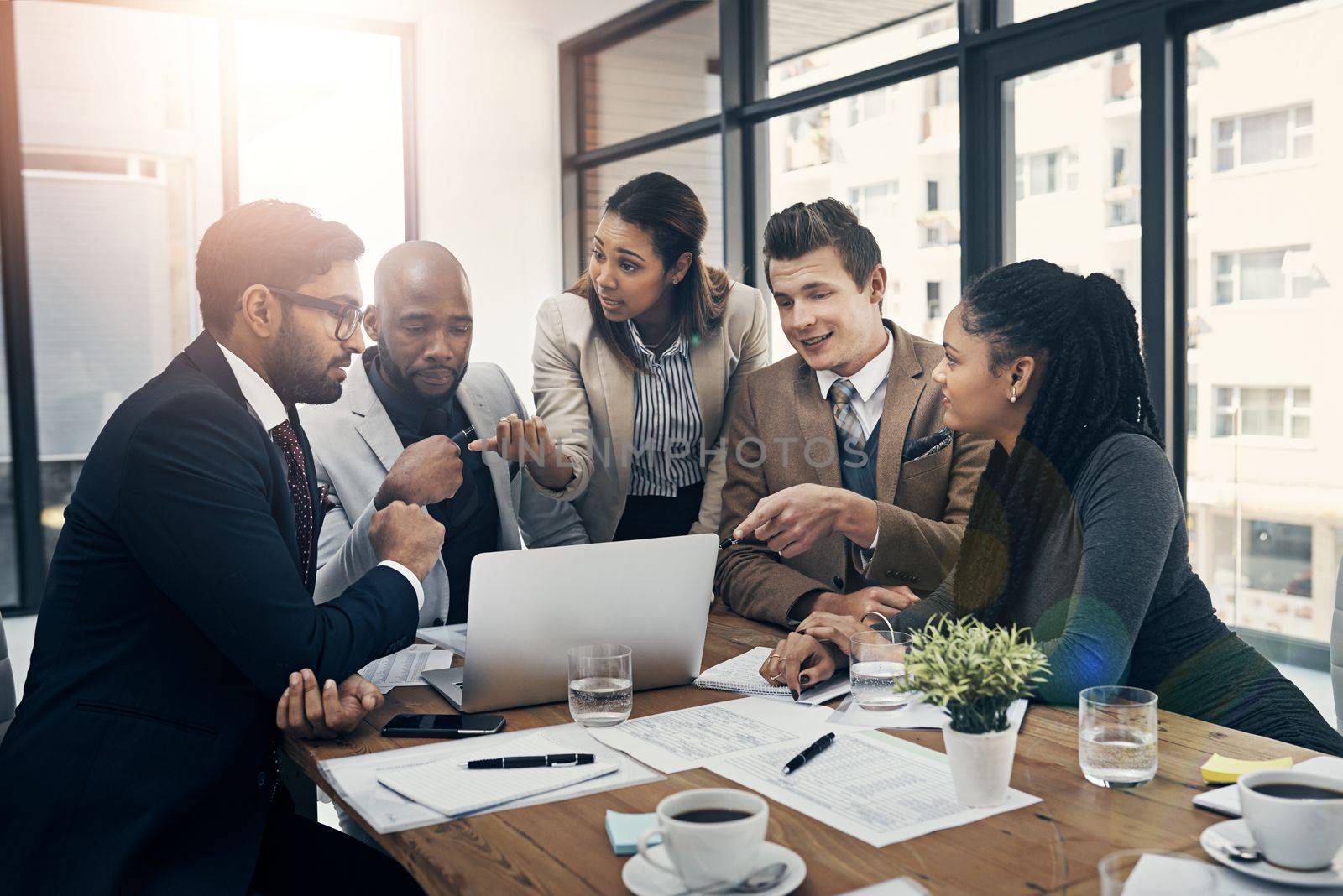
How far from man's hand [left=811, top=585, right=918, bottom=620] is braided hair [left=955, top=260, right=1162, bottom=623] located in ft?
0.61

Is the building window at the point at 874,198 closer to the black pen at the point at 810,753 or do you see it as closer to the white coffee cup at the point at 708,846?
the black pen at the point at 810,753

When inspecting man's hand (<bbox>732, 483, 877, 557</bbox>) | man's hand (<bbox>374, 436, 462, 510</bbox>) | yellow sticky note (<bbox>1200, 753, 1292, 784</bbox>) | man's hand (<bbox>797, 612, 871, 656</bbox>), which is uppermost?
man's hand (<bbox>374, 436, 462, 510</bbox>)

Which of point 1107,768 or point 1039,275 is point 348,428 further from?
point 1107,768

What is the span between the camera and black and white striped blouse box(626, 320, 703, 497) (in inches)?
114

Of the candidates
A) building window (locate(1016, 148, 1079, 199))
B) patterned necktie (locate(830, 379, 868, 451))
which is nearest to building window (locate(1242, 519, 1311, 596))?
building window (locate(1016, 148, 1079, 199))

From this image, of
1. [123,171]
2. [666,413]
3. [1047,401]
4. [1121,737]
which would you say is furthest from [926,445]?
[123,171]

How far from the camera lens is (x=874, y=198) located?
14.1 feet

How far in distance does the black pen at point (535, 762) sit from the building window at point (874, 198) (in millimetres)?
3112

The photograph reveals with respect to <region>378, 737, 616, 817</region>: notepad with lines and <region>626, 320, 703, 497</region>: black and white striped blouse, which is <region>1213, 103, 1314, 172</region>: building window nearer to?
<region>626, 320, 703, 497</region>: black and white striped blouse

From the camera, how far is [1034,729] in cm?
150

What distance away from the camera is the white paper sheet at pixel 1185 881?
976mm

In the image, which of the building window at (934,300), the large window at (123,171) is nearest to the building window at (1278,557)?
the building window at (934,300)

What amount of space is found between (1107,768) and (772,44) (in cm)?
415

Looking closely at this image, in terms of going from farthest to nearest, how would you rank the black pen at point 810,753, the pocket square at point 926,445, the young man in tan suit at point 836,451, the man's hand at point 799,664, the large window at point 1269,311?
the large window at point 1269,311, the pocket square at point 926,445, the young man in tan suit at point 836,451, the man's hand at point 799,664, the black pen at point 810,753
